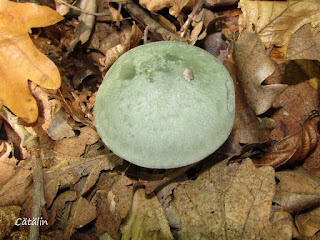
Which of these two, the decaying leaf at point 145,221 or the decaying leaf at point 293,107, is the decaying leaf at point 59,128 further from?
the decaying leaf at point 293,107

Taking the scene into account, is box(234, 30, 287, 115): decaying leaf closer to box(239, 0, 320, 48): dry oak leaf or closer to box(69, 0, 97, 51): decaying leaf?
box(239, 0, 320, 48): dry oak leaf

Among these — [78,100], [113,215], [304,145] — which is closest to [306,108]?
[304,145]

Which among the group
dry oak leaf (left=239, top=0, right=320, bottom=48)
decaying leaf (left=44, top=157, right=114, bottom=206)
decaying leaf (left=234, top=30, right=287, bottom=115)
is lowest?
decaying leaf (left=44, top=157, right=114, bottom=206)

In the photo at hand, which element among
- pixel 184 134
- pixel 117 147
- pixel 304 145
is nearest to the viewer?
pixel 184 134

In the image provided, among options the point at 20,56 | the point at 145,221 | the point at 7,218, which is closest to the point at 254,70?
the point at 145,221

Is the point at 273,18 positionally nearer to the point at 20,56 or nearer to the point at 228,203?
the point at 228,203

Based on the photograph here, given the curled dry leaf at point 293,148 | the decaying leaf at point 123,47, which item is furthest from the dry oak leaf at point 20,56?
the curled dry leaf at point 293,148

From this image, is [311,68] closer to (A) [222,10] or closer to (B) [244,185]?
(A) [222,10]

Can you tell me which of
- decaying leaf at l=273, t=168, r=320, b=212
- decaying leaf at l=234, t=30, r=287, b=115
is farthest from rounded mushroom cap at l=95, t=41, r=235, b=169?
decaying leaf at l=273, t=168, r=320, b=212
